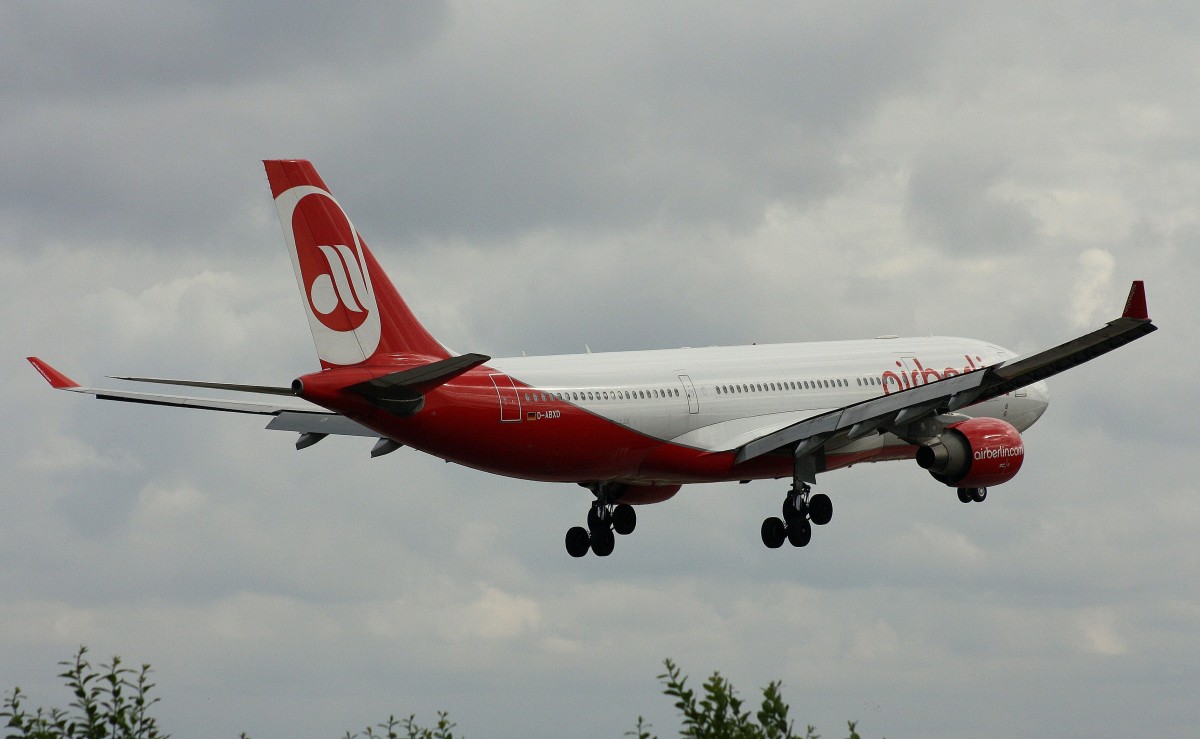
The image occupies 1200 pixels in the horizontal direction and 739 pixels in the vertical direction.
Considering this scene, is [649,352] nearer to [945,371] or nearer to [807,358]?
[807,358]

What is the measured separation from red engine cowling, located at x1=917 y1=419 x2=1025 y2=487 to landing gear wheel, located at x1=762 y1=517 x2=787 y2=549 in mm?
4894

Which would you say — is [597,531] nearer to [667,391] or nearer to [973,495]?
[667,391]

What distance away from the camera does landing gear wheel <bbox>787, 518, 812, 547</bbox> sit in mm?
51781

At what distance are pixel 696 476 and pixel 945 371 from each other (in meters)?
10.7

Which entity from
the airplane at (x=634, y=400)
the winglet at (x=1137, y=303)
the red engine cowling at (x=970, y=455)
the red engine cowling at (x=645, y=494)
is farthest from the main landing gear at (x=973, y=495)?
the winglet at (x=1137, y=303)

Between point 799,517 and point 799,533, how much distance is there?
545 mm

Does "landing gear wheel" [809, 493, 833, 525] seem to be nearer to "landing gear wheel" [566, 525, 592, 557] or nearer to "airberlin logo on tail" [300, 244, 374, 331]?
"landing gear wheel" [566, 525, 592, 557]

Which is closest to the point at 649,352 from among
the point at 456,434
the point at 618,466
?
the point at 618,466

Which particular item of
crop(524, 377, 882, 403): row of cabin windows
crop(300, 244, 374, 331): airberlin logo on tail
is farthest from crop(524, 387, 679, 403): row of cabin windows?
crop(300, 244, 374, 331): airberlin logo on tail

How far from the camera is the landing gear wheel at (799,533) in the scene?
170ft

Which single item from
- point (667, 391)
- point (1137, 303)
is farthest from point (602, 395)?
point (1137, 303)

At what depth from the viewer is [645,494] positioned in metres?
54.3

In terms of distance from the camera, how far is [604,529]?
2124 inches

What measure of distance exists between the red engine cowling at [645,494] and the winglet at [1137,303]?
1933 cm
